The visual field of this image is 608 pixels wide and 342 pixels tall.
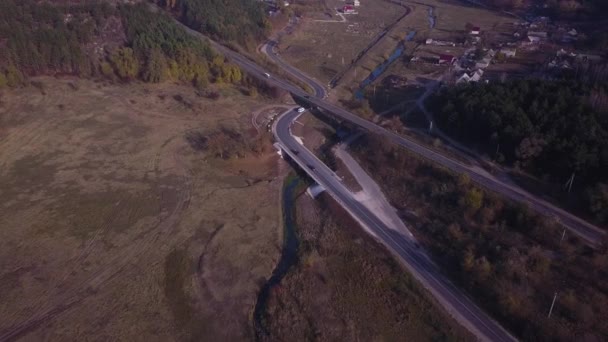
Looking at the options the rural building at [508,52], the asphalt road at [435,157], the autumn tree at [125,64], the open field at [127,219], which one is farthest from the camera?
the rural building at [508,52]

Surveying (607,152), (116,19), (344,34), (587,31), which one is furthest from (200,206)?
(587,31)

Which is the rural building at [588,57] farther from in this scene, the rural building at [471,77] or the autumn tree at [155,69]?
the autumn tree at [155,69]

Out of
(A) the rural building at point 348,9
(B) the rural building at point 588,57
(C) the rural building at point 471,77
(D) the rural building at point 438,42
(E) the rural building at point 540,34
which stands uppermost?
(A) the rural building at point 348,9

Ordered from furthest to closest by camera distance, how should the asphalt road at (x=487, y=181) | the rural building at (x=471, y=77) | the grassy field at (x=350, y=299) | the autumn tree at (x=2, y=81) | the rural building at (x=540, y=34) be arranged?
the rural building at (x=540, y=34) < the rural building at (x=471, y=77) < the autumn tree at (x=2, y=81) < the asphalt road at (x=487, y=181) < the grassy field at (x=350, y=299)

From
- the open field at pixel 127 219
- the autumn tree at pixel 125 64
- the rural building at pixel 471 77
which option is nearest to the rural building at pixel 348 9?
the rural building at pixel 471 77

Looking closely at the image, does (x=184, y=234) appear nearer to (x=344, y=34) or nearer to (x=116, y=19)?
(x=116, y=19)

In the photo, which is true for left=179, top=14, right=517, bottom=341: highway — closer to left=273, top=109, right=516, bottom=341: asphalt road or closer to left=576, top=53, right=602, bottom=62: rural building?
left=273, top=109, right=516, bottom=341: asphalt road

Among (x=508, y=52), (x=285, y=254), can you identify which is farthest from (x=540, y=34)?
(x=285, y=254)

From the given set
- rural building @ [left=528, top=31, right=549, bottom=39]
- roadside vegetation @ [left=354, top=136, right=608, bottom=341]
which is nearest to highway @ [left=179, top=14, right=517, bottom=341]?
roadside vegetation @ [left=354, top=136, right=608, bottom=341]

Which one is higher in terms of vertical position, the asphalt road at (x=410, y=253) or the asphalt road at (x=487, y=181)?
the asphalt road at (x=487, y=181)
